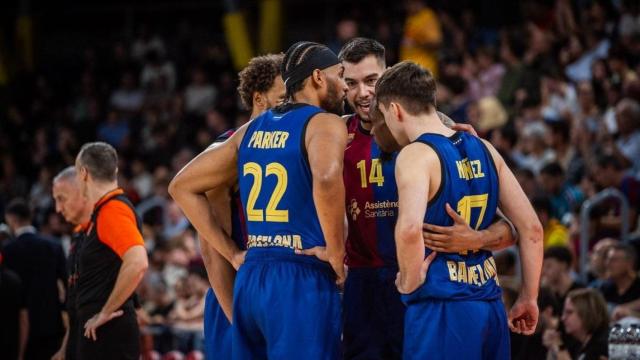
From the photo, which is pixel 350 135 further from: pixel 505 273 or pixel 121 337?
pixel 505 273

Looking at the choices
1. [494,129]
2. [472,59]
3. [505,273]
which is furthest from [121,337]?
[472,59]

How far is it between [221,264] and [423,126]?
69.4 inches

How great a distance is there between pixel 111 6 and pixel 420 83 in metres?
18.2

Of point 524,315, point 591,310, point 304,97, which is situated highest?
point 304,97

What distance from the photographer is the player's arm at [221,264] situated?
253 inches

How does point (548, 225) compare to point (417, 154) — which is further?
point (548, 225)

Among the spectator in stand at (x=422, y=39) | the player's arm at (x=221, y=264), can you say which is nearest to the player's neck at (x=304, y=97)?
the player's arm at (x=221, y=264)

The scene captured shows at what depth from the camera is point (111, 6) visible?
22.6 m

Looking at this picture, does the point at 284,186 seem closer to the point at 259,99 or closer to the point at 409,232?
the point at 409,232

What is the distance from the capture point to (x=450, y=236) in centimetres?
526

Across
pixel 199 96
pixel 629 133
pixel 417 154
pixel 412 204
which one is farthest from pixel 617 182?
pixel 199 96

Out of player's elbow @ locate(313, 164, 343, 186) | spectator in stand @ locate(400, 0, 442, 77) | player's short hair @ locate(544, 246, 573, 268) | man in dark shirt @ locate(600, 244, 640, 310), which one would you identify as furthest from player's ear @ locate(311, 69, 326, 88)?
spectator in stand @ locate(400, 0, 442, 77)

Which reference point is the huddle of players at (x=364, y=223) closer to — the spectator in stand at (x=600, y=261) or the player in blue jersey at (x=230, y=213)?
the player in blue jersey at (x=230, y=213)

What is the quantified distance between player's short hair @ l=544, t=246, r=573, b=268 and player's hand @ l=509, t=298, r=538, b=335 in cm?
343
